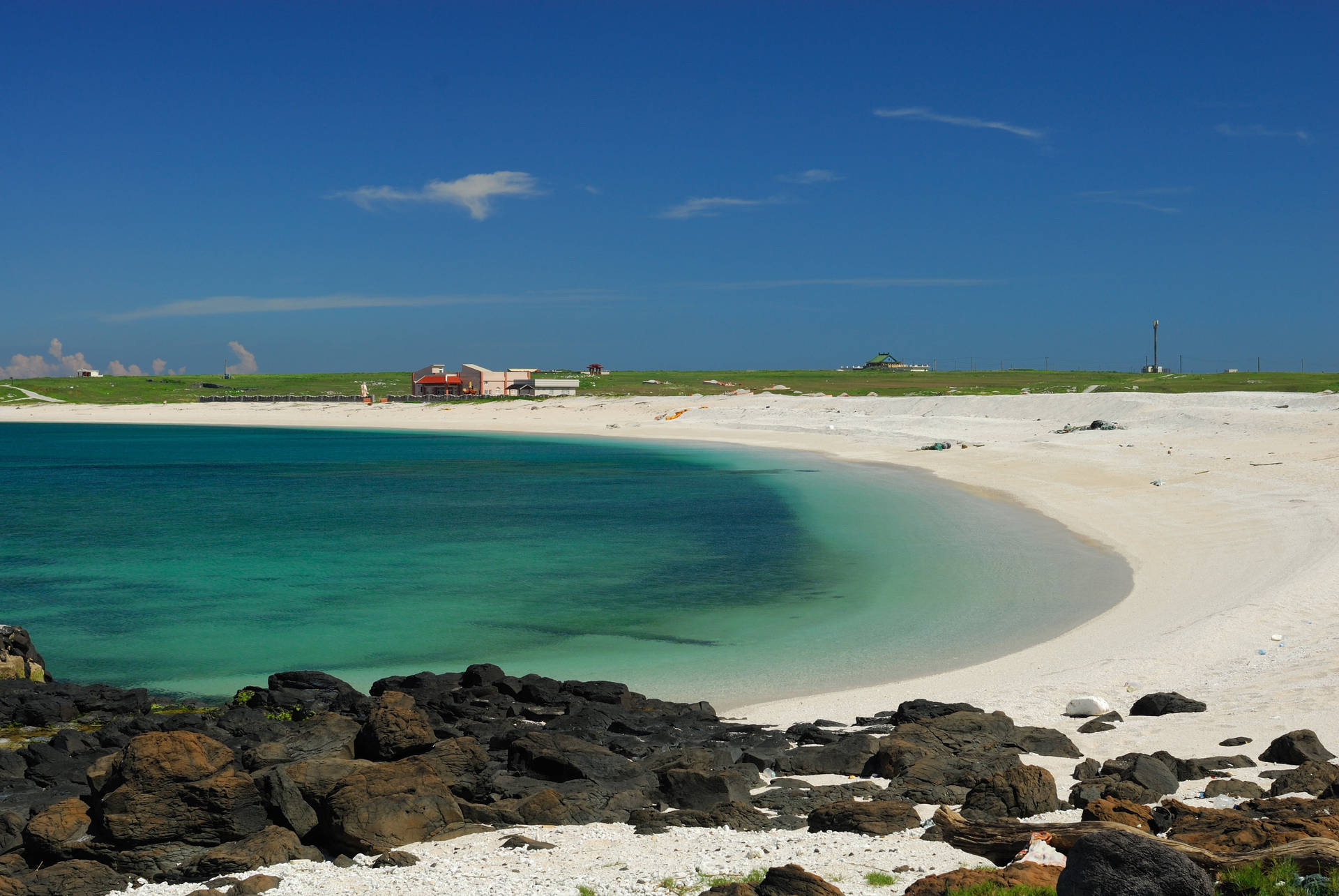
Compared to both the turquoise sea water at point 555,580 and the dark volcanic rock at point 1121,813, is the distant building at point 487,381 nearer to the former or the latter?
the turquoise sea water at point 555,580

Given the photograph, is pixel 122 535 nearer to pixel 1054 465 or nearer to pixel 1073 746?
pixel 1073 746

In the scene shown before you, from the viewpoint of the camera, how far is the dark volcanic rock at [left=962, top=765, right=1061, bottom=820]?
29.3ft

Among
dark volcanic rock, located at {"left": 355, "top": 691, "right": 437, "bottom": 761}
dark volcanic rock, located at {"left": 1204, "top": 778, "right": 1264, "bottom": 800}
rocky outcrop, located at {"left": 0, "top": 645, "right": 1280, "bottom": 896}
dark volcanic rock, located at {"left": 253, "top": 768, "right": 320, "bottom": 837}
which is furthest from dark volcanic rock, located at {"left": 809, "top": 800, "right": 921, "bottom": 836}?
dark volcanic rock, located at {"left": 253, "top": 768, "right": 320, "bottom": 837}

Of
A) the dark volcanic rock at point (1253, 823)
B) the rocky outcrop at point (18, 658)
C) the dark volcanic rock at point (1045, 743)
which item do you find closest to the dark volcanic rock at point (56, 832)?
the rocky outcrop at point (18, 658)

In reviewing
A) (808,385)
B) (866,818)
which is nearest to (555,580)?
(866,818)

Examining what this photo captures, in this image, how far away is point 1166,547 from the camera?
25.1 m

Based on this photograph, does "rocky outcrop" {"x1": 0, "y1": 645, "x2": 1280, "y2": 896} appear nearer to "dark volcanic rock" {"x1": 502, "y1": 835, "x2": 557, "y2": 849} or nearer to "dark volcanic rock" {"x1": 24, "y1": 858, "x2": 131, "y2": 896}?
"dark volcanic rock" {"x1": 24, "y1": 858, "x2": 131, "y2": 896}

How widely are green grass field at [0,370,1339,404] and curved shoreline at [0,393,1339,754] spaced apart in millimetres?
26538

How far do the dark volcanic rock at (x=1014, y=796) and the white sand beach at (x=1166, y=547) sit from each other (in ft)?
2.91

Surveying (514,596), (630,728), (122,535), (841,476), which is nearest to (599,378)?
(841,476)

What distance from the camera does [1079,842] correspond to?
6199mm

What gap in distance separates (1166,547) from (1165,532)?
82.6 inches

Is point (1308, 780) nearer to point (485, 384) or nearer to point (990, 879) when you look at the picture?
point (990, 879)

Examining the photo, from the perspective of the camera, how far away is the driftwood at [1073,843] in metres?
6.49
